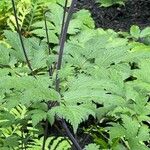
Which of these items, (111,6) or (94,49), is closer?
(94,49)

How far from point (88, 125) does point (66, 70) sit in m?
1.88

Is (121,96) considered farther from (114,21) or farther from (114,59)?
(114,21)

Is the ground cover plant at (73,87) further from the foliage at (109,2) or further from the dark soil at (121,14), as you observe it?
the foliage at (109,2)

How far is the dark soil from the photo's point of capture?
4941 mm

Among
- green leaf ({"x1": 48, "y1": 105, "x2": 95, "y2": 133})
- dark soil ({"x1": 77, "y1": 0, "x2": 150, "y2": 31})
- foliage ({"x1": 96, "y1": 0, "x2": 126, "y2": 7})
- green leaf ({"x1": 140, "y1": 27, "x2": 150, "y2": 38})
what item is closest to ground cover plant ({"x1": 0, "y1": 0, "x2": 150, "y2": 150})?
green leaf ({"x1": 48, "y1": 105, "x2": 95, "y2": 133})

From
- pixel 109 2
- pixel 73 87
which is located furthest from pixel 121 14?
pixel 73 87

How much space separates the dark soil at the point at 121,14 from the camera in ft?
16.2

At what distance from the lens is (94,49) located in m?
1.81

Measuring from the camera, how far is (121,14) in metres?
5.16

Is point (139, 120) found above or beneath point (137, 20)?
above

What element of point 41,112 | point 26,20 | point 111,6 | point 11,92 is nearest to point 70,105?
point 41,112

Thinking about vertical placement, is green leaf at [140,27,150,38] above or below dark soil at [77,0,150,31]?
above

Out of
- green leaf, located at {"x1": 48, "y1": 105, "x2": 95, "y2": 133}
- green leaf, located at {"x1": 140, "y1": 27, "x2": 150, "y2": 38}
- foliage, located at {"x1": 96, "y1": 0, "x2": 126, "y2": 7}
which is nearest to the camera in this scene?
green leaf, located at {"x1": 48, "y1": 105, "x2": 95, "y2": 133}

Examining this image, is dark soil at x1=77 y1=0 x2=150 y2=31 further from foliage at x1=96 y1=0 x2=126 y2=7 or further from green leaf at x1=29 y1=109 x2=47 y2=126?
green leaf at x1=29 y1=109 x2=47 y2=126
